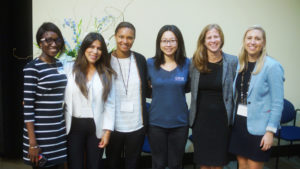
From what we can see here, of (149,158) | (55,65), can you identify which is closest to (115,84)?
(55,65)

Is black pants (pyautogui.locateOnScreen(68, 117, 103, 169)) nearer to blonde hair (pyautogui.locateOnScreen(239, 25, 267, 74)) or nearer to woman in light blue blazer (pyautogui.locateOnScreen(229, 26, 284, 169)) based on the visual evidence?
woman in light blue blazer (pyautogui.locateOnScreen(229, 26, 284, 169))

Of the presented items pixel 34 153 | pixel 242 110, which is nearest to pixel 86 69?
pixel 34 153

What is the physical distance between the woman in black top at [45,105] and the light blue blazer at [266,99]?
140 cm

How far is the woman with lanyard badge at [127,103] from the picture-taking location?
1.73 m

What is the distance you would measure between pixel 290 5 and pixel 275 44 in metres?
0.67

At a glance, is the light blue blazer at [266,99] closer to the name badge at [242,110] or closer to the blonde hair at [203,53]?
the name badge at [242,110]

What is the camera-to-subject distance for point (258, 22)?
3.41 m

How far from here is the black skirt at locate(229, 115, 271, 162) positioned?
1664 mm

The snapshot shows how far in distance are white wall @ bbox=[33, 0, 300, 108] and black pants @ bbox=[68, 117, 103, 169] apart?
1.50 metres

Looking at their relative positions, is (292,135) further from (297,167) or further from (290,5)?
(290,5)

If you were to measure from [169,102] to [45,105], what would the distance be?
0.90 metres

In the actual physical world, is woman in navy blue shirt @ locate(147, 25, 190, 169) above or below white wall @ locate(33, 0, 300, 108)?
below

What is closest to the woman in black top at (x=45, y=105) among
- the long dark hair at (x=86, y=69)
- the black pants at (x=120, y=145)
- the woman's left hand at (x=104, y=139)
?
Answer: the long dark hair at (x=86, y=69)

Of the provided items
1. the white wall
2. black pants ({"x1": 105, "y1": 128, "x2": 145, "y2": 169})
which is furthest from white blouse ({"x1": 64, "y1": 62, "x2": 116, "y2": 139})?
the white wall
